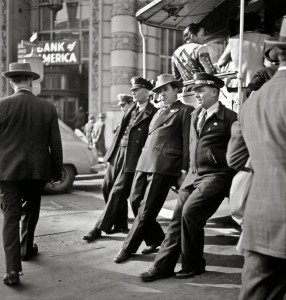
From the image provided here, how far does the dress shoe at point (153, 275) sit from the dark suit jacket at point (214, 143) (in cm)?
112

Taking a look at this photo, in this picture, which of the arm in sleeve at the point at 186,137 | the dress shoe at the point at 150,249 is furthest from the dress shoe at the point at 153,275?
the arm in sleeve at the point at 186,137

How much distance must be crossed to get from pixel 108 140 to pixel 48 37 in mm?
7831

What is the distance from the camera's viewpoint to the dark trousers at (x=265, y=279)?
2432 mm

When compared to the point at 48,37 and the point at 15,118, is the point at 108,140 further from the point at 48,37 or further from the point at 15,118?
the point at 15,118

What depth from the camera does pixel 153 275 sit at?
4477mm

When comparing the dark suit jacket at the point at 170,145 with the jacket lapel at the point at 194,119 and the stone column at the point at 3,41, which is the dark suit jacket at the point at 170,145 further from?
the stone column at the point at 3,41

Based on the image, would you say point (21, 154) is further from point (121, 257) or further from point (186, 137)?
point (186, 137)

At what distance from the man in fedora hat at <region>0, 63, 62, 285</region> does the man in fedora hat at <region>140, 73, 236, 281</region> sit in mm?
1425

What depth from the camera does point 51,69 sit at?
22.4 metres

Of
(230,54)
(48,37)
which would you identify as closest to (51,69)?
(48,37)

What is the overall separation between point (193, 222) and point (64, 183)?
6.38 metres

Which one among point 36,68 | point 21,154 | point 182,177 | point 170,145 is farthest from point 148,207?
point 36,68

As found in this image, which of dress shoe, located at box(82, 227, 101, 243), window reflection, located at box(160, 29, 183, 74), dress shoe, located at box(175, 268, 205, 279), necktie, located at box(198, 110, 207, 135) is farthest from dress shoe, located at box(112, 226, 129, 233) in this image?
window reflection, located at box(160, 29, 183, 74)

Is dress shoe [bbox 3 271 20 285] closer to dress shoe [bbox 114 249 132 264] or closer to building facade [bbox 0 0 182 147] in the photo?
dress shoe [bbox 114 249 132 264]
